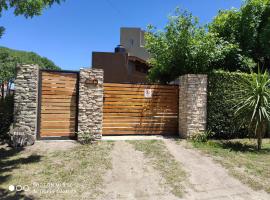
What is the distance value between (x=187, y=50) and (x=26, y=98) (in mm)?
6054

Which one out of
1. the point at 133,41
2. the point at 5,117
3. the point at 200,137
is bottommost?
the point at 200,137

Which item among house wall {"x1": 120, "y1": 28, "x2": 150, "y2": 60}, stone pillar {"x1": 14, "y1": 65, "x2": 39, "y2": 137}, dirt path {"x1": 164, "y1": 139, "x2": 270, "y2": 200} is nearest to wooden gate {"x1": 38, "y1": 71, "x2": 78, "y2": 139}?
stone pillar {"x1": 14, "y1": 65, "x2": 39, "y2": 137}

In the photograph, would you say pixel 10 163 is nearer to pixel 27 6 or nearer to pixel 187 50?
pixel 27 6

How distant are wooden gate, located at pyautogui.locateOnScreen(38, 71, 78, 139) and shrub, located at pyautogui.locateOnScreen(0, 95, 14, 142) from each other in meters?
0.97

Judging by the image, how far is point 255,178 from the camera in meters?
5.88

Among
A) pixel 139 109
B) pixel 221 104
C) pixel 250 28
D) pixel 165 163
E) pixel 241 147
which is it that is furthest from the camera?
pixel 250 28

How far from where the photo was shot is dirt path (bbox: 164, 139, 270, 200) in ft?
16.6

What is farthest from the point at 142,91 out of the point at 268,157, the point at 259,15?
the point at 259,15

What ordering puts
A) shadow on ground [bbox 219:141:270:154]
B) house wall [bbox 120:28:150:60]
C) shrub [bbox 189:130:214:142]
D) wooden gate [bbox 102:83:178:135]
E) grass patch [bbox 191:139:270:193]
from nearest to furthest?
grass patch [bbox 191:139:270:193]
shadow on ground [bbox 219:141:270:154]
shrub [bbox 189:130:214:142]
wooden gate [bbox 102:83:178:135]
house wall [bbox 120:28:150:60]

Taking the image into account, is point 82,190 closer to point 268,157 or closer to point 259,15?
point 268,157

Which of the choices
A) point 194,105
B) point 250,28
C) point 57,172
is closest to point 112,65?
point 250,28

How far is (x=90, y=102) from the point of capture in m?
8.24

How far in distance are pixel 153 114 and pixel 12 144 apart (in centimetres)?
482

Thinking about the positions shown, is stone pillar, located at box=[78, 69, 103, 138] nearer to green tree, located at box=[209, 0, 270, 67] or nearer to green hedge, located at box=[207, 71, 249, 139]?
green hedge, located at box=[207, 71, 249, 139]
